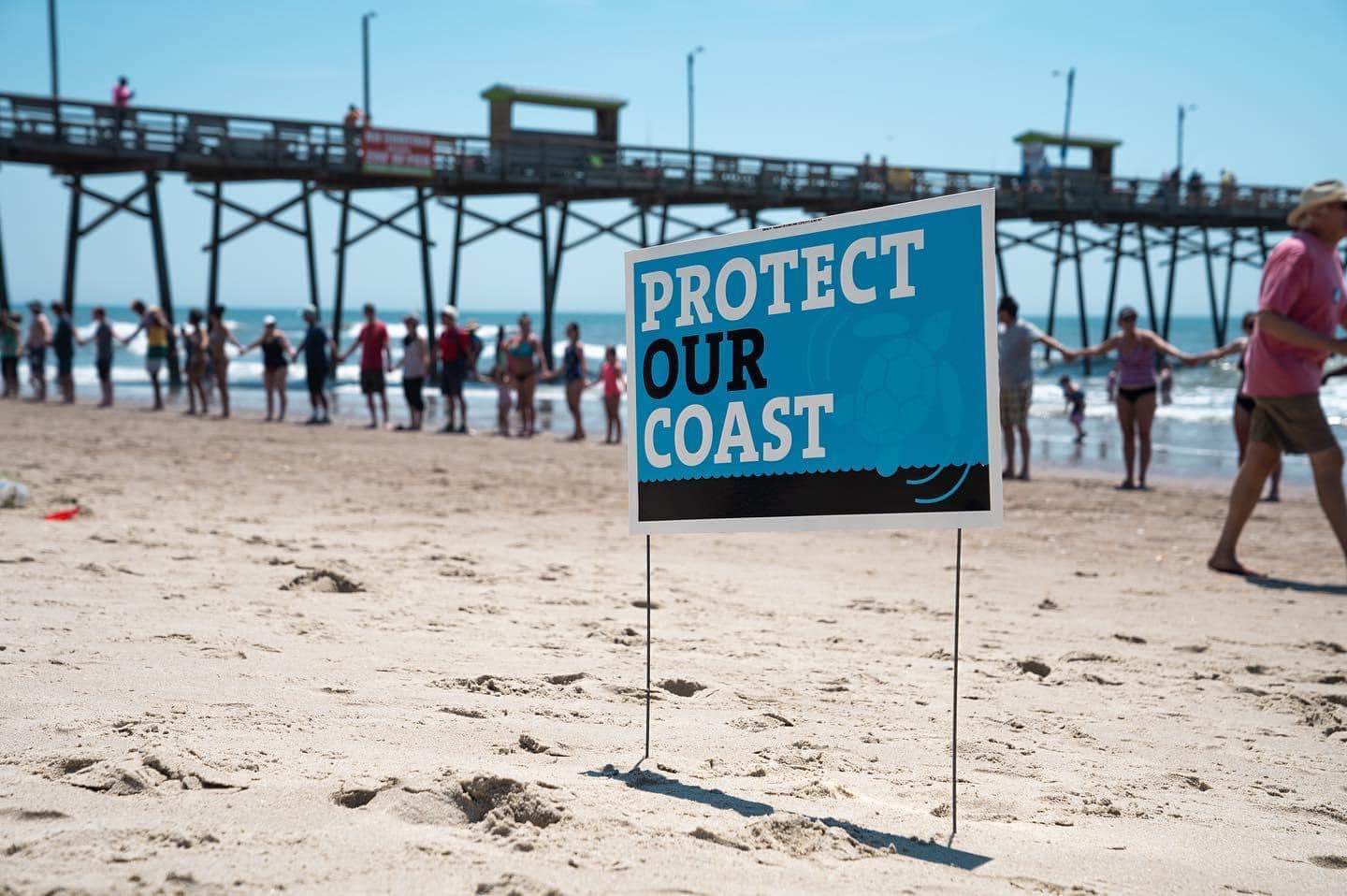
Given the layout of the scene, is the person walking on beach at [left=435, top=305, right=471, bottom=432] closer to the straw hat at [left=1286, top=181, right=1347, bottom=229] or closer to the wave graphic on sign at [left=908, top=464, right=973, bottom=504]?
the straw hat at [left=1286, top=181, right=1347, bottom=229]

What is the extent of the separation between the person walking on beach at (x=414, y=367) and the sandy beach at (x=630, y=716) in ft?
27.7

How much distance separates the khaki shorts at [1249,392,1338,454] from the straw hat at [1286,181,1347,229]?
833 mm

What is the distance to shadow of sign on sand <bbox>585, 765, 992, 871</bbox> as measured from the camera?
7.27 ft

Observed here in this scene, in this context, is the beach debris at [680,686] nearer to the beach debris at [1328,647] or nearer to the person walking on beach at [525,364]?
the beach debris at [1328,647]

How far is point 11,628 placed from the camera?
3.46 m

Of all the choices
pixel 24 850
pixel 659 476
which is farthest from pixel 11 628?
pixel 659 476

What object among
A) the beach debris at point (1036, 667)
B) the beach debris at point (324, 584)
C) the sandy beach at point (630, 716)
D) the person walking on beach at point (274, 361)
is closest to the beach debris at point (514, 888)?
the sandy beach at point (630, 716)

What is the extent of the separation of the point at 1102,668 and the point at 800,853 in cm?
215

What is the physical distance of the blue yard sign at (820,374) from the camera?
97.7 inches

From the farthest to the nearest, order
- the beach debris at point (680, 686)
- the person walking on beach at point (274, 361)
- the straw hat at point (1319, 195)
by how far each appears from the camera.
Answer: the person walking on beach at point (274, 361) < the straw hat at point (1319, 195) < the beach debris at point (680, 686)

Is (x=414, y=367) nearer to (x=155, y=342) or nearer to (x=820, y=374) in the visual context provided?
(x=155, y=342)

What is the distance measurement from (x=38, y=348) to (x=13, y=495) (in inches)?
559

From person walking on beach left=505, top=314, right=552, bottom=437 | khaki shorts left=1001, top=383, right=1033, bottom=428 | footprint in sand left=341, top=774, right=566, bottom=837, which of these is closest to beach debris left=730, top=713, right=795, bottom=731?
footprint in sand left=341, top=774, right=566, bottom=837

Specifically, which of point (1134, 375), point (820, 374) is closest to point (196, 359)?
point (1134, 375)
